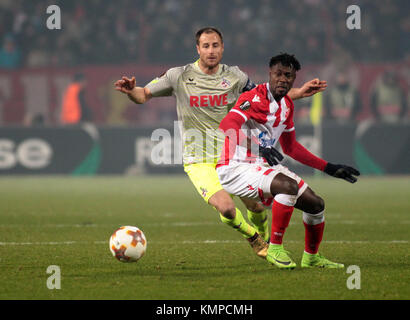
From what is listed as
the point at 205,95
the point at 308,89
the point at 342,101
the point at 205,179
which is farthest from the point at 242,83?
the point at 342,101

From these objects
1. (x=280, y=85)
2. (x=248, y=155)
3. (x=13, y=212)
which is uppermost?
(x=280, y=85)

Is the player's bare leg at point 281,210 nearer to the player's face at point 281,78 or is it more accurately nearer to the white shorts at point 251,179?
the white shorts at point 251,179

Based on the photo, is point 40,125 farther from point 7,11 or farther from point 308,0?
point 308,0

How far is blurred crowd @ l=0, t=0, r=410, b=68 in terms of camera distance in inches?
866

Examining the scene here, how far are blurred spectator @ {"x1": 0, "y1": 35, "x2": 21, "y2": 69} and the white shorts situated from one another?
651 inches

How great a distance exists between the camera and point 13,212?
33.7ft

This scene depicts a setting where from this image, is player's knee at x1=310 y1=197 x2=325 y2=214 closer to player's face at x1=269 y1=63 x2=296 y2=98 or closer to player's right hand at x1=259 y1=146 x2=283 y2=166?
player's right hand at x1=259 y1=146 x2=283 y2=166

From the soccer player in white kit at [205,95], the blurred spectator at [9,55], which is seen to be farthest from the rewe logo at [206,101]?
the blurred spectator at [9,55]

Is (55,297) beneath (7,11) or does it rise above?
beneath

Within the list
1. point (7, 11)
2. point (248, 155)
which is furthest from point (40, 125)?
point (248, 155)

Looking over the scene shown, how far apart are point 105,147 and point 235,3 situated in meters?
8.20

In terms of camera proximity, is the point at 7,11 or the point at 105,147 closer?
the point at 105,147
